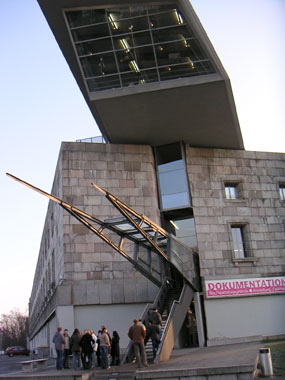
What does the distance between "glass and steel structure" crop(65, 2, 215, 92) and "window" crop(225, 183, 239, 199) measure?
8.21 metres

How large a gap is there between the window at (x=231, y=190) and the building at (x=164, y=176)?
3.1 inches

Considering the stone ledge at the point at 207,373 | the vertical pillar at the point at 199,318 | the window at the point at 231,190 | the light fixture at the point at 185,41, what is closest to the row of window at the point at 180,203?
the window at the point at 231,190

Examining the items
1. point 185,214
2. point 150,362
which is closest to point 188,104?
point 185,214

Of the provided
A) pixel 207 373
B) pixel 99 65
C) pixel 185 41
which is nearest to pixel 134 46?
pixel 99 65

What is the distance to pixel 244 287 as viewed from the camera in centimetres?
2605

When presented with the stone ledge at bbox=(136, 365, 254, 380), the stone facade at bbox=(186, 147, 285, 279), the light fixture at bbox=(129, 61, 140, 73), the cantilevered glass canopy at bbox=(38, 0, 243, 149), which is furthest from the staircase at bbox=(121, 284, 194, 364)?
the light fixture at bbox=(129, 61, 140, 73)

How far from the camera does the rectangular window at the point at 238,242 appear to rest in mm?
27406

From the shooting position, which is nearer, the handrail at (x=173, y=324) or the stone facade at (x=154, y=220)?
the handrail at (x=173, y=324)

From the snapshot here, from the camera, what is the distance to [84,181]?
2694 centimetres

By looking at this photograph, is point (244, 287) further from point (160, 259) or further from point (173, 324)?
point (173, 324)

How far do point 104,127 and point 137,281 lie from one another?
9595 mm

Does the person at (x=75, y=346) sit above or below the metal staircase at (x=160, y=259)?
below

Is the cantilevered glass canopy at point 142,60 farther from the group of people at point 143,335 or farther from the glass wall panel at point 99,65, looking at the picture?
the group of people at point 143,335

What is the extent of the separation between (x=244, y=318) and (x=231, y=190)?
326 inches
